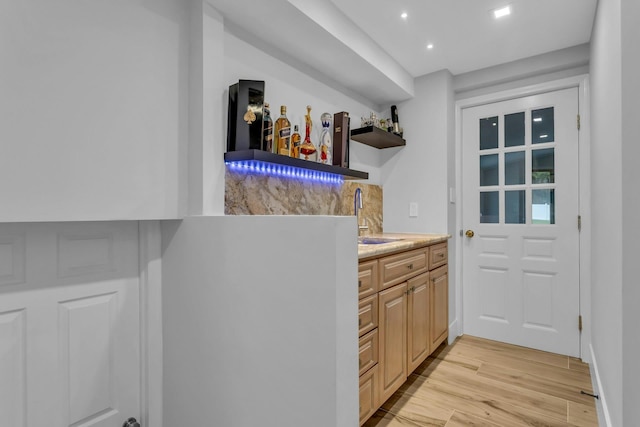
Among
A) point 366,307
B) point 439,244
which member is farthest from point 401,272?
point 439,244

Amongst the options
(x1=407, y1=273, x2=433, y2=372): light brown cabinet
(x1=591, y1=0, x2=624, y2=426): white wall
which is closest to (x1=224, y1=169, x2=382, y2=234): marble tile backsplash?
(x1=407, y1=273, x2=433, y2=372): light brown cabinet

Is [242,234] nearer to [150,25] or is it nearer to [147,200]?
[147,200]

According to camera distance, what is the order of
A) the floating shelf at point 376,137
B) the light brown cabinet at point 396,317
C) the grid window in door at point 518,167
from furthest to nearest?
1. the grid window in door at point 518,167
2. the floating shelf at point 376,137
3. the light brown cabinet at point 396,317

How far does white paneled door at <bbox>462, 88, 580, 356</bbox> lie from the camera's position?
2.66m

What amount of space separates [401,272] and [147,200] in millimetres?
1454

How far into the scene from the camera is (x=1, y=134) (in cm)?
111

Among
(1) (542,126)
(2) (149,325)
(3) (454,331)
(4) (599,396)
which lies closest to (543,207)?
(1) (542,126)

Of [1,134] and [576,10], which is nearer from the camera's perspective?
[1,134]

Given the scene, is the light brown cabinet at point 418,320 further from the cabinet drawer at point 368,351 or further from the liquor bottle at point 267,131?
the liquor bottle at point 267,131

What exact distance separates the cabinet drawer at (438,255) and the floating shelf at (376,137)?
99 centimetres

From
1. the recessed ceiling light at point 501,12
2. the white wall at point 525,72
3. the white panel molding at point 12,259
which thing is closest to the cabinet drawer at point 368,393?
the white panel molding at point 12,259

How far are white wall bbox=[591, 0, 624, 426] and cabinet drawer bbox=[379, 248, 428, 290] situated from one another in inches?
38.4

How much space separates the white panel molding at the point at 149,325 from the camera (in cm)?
162

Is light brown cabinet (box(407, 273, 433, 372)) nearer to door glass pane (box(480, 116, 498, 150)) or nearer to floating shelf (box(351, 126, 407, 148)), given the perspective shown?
floating shelf (box(351, 126, 407, 148))
